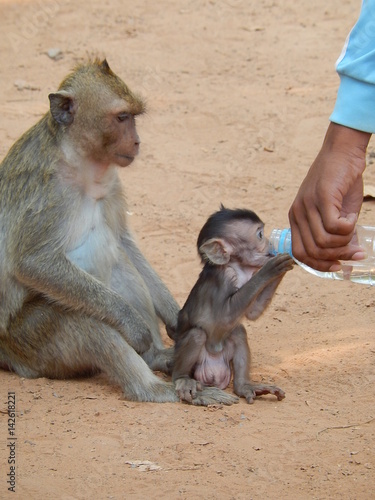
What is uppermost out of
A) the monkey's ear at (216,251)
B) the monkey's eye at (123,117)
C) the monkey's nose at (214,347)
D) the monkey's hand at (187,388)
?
the monkey's eye at (123,117)

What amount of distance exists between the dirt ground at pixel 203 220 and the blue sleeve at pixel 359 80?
197cm

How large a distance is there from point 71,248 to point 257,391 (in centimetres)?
153

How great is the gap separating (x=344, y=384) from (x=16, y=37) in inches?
336

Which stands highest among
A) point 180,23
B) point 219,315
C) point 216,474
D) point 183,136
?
point 180,23

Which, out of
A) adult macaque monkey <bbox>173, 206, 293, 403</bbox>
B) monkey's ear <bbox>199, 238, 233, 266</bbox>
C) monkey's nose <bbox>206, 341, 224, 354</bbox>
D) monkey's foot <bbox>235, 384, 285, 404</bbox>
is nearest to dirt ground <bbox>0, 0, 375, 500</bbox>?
monkey's foot <bbox>235, 384, 285, 404</bbox>

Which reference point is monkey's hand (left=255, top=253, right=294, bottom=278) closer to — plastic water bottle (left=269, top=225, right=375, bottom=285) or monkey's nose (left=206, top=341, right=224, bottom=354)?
plastic water bottle (left=269, top=225, right=375, bottom=285)

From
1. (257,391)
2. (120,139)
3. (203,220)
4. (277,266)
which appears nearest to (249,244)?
(277,266)

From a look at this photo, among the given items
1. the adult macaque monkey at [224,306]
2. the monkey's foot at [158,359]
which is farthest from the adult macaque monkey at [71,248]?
the monkey's foot at [158,359]

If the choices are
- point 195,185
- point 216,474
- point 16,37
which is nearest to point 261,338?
point 216,474

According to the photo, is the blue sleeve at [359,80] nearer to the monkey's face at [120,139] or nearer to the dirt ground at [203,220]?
the dirt ground at [203,220]

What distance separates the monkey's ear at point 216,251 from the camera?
5.62m

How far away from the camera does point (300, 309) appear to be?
710cm

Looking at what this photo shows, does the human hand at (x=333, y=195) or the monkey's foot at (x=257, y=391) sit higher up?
the human hand at (x=333, y=195)

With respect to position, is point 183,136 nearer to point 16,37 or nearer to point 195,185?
point 195,185
